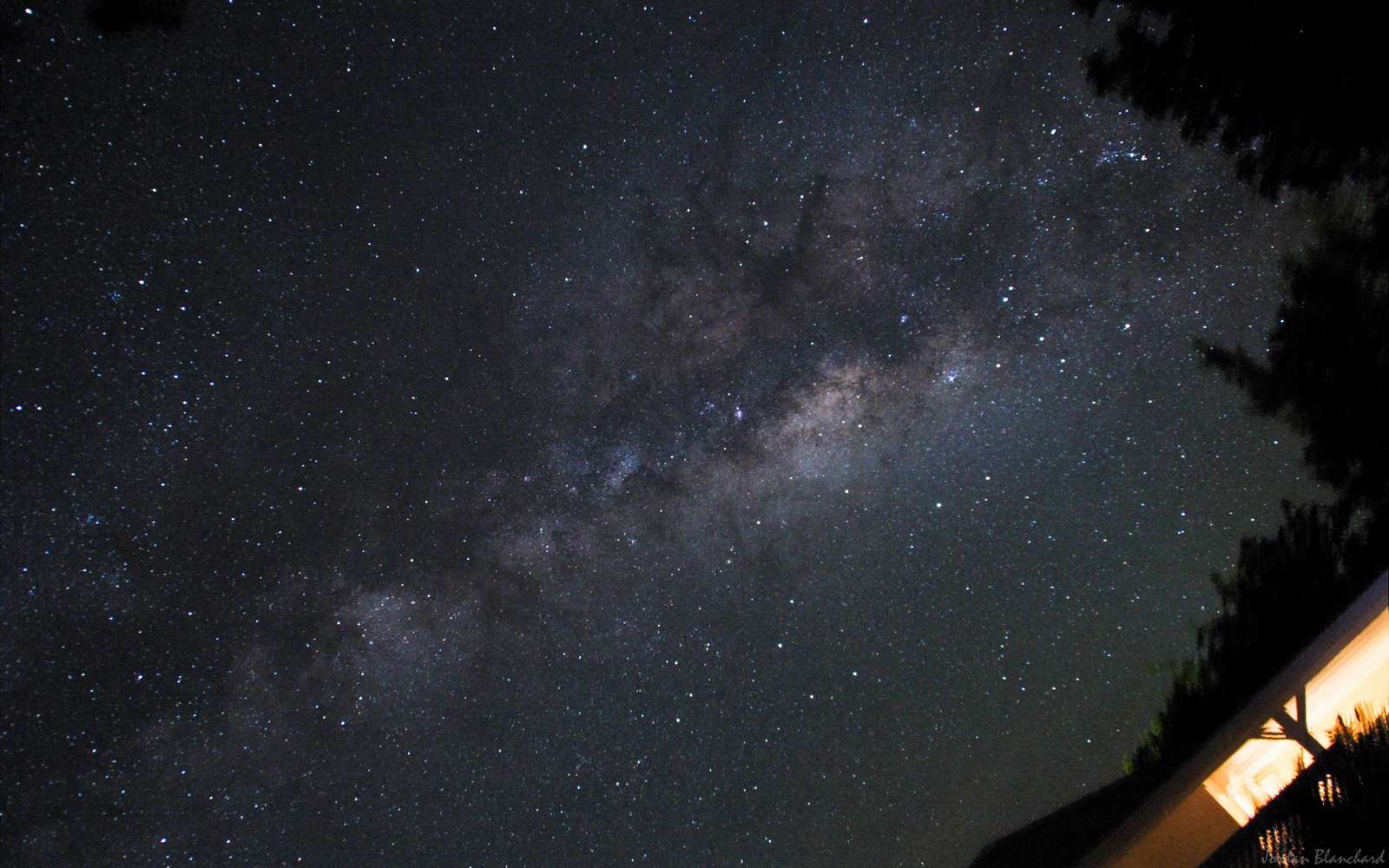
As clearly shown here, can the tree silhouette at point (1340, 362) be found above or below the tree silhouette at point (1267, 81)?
below

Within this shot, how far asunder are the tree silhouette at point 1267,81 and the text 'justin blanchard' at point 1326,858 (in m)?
5.60

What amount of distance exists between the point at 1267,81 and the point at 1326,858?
611cm

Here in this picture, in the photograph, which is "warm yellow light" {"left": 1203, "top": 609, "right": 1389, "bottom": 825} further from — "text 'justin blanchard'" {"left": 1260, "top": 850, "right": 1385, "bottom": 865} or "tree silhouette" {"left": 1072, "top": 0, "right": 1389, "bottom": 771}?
"text 'justin blanchard'" {"left": 1260, "top": 850, "right": 1385, "bottom": 865}

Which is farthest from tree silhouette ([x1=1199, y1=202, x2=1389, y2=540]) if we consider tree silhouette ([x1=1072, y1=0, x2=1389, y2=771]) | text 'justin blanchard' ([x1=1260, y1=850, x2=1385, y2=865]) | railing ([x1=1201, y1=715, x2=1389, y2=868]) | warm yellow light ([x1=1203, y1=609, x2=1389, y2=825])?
text 'justin blanchard' ([x1=1260, y1=850, x2=1385, y2=865])

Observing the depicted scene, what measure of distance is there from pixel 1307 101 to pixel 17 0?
1034 cm

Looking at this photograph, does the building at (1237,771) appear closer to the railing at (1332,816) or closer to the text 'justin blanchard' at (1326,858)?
the railing at (1332,816)

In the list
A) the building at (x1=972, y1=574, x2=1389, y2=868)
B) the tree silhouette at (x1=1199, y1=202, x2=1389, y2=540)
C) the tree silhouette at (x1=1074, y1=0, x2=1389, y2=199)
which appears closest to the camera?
the building at (x1=972, y1=574, x2=1389, y2=868)

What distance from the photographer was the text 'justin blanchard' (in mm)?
3863

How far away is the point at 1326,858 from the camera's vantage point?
4.05 metres

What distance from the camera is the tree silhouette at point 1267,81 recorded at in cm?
593

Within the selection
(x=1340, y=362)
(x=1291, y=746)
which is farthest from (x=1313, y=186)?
(x=1291, y=746)

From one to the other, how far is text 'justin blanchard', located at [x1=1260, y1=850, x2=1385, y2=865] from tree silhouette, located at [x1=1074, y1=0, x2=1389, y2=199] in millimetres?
5602

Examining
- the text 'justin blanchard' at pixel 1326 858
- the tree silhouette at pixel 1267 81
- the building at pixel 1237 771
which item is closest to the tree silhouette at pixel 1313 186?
the tree silhouette at pixel 1267 81

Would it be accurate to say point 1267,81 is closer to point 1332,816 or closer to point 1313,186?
point 1313,186
